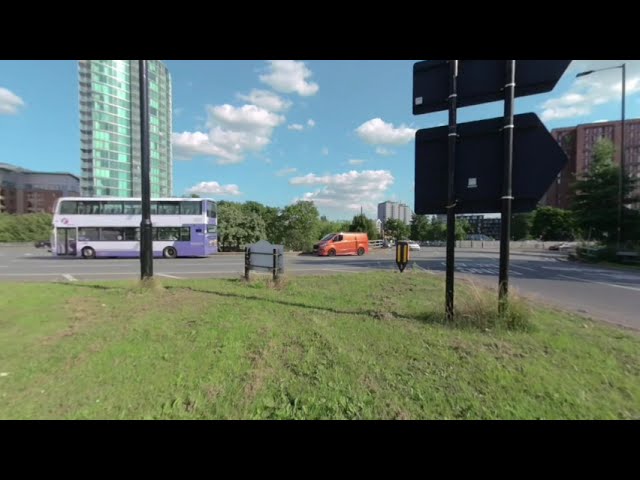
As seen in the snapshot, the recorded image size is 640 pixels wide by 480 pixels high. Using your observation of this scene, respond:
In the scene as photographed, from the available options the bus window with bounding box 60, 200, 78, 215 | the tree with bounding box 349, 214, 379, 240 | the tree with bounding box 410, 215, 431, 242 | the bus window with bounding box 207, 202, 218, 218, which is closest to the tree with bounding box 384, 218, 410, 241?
the tree with bounding box 410, 215, 431, 242

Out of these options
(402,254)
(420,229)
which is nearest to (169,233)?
(402,254)

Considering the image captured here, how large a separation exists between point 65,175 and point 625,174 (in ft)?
425

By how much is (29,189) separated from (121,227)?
103335 millimetres

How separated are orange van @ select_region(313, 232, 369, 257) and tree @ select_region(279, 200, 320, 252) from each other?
14.7 feet

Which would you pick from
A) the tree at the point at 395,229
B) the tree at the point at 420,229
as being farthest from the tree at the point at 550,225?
the tree at the point at 395,229

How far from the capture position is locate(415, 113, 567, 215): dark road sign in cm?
→ 444

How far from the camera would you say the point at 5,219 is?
44.9 metres

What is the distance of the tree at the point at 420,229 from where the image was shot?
2485 inches

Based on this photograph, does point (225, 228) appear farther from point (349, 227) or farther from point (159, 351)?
point (159, 351)

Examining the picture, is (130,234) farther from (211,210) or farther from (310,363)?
(310,363)

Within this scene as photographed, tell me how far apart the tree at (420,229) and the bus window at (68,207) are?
55445 mm

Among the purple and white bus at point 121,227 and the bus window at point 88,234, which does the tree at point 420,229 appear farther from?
the bus window at point 88,234

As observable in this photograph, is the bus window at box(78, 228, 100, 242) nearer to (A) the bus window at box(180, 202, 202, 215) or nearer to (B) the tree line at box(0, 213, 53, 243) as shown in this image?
(A) the bus window at box(180, 202, 202, 215)
